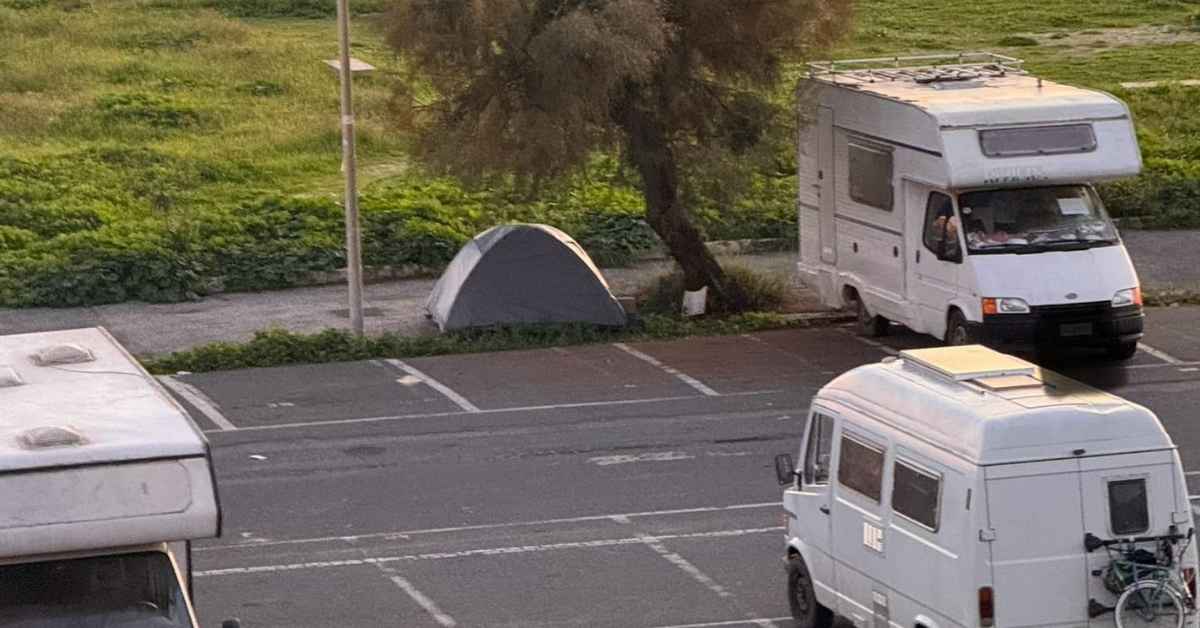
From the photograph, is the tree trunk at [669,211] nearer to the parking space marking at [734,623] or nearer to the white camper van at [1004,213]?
the white camper van at [1004,213]

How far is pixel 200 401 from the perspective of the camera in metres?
22.1

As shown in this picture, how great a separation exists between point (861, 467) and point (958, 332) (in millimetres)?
9197

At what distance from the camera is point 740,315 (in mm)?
26188

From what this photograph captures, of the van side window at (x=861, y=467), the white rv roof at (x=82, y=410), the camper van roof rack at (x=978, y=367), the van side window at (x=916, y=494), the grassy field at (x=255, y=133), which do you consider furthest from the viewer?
the grassy field at (x=255, y=133)

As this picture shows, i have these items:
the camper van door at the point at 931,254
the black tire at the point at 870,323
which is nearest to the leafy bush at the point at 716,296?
the black tire at the point at 870,323

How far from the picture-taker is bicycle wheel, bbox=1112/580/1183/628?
464 inches

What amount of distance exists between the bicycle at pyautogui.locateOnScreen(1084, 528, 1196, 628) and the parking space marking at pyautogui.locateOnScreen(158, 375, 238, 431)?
11.2 meters

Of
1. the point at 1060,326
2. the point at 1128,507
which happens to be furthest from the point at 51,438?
the point at 1060,326

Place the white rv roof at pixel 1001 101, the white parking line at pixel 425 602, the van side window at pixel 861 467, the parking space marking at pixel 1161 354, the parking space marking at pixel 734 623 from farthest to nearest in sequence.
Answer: the parking space marking at pixel 1161 354 → the white rv roof at pixel 1001 101 → the white parking line at pixel 425 602 → the parking space marking at pixel 734 623 → the van side window at pixel 861 467

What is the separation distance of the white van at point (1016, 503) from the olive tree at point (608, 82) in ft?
37.2

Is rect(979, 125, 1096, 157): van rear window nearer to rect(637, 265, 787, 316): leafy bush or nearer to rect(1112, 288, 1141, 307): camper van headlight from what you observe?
rect(1112, 288, 1141, 307): camper van headlight

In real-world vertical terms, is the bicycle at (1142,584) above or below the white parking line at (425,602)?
above

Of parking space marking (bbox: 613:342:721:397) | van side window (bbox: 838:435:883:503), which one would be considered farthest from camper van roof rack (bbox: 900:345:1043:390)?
parking space marking (bbox: 613:342:721:397)

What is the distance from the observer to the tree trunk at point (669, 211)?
83.4 feet
